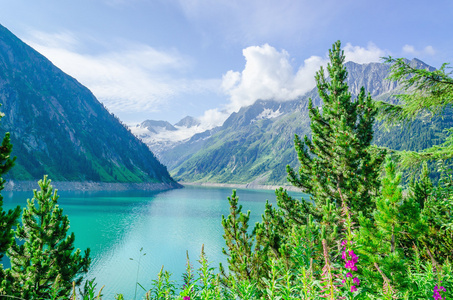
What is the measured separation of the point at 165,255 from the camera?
152ft

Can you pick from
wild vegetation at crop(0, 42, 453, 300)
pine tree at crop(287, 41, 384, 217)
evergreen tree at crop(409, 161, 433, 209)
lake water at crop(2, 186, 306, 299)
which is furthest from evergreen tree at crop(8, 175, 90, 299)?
lake water at crop(2, 186, 306, 299)

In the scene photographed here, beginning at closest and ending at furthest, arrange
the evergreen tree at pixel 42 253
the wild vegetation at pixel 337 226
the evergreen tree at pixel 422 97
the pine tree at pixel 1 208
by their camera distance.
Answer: the wild vegetation at pixel 337 226
the pine tree at pixel 1 208
the evergreen tree at pixel 422 97
the evergreen tree at pixel 42 253

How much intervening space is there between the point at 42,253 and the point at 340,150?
15593 millimetres

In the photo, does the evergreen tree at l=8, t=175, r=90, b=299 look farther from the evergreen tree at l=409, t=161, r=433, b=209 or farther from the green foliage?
the evergreen tree at l=409, t=161, r=433, b=209

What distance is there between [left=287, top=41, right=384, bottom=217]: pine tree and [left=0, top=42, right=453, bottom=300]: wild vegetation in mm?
60

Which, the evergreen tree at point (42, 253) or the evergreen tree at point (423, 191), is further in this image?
the evergreen tree at point (423, 191)

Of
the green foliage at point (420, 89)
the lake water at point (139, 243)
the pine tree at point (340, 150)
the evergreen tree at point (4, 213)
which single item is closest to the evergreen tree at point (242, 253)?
the pine tree at point (340, 150)

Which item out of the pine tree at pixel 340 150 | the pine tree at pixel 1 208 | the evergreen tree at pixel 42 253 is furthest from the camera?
the pine tree at pixel 340 150

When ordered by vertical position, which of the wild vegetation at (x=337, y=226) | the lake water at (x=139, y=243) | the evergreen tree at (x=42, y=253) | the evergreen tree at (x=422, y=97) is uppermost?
the evergreen tree at (x=422, y=97)

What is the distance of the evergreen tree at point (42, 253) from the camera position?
11.2 meters

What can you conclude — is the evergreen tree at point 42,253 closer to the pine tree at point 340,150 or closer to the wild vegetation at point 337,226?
the wild vegetation at point 337,226

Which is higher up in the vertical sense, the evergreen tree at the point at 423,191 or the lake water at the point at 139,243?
the evergreen tree at the point at 423,191

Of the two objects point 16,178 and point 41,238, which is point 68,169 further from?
point 41,238

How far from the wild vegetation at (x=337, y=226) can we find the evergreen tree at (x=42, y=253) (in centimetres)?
5
